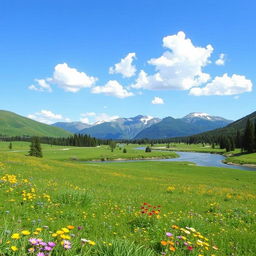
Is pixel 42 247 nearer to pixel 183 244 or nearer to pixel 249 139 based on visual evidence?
pixel 183 244

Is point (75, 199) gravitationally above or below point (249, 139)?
below

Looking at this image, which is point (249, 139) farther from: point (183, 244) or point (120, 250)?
point (120, 250)

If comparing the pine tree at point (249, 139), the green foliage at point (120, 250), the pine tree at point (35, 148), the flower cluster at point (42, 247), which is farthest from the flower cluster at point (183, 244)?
the pine tree at point (249, 139)

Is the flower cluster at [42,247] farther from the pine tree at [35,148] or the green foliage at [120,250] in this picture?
the pine tree at [35,148]

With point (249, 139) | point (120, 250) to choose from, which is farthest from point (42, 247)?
point (249, 139)

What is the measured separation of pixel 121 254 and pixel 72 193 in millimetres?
6757

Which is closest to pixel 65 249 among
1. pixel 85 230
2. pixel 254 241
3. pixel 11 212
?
pixel 85 230

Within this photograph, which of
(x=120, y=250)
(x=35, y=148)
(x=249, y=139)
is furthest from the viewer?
(x=249, y=139)

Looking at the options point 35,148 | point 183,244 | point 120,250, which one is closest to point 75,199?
point 183,244

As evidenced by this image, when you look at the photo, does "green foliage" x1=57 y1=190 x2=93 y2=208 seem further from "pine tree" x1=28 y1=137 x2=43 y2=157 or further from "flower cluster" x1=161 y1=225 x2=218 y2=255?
"pine tree" x1=28 y1=137 x2=43 y2=157

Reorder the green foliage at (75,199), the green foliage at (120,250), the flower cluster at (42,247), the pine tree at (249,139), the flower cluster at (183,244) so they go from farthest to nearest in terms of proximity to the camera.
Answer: the pine tree at (249,139), the green foliage at (75,199), the flower cluster at (183,244), the green foliage at (120,250), the flower cluster at (42,247)

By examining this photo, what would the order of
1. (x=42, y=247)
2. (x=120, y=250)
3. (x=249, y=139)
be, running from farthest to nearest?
(x=249, y=139)
(x=120, y=250)
(x=42, y=247)

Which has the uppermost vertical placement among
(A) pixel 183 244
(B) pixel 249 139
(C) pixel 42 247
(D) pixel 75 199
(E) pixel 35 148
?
(B) pixel 249 139

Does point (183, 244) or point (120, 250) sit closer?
point (120, 250)
